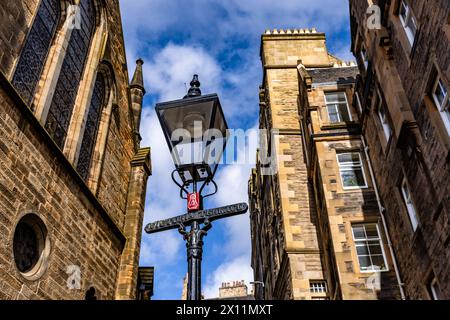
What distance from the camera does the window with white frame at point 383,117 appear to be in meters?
13.7

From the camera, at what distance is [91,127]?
14.5 m

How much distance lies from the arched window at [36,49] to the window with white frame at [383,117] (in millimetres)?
9976

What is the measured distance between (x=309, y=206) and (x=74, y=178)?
12133mm

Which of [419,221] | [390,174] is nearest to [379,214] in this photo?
[390,174]

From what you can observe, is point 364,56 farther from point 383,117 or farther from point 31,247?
point 31,247

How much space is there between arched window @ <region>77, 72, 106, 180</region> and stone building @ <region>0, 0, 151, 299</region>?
42 mm

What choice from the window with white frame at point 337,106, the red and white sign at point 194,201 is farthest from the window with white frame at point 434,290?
the window with white frame at point 337,106

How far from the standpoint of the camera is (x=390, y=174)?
44.5 feet

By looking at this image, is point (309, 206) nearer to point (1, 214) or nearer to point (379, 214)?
point (379, 214)

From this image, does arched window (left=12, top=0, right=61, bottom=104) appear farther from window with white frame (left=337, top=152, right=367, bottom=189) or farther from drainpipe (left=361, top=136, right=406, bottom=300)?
drainpipe (left=361, top=136, right=406, bottom=300)

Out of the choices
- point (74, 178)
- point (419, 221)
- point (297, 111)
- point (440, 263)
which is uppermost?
point (297, 111)

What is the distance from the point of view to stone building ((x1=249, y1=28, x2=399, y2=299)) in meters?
14.6

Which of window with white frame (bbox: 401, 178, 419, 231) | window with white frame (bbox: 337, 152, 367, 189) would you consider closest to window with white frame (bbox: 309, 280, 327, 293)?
window with white frame (bbox: 337, 152, 367, 189)

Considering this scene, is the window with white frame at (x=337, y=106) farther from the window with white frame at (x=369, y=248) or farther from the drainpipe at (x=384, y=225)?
the window with white frame at (x=369, y=248)
